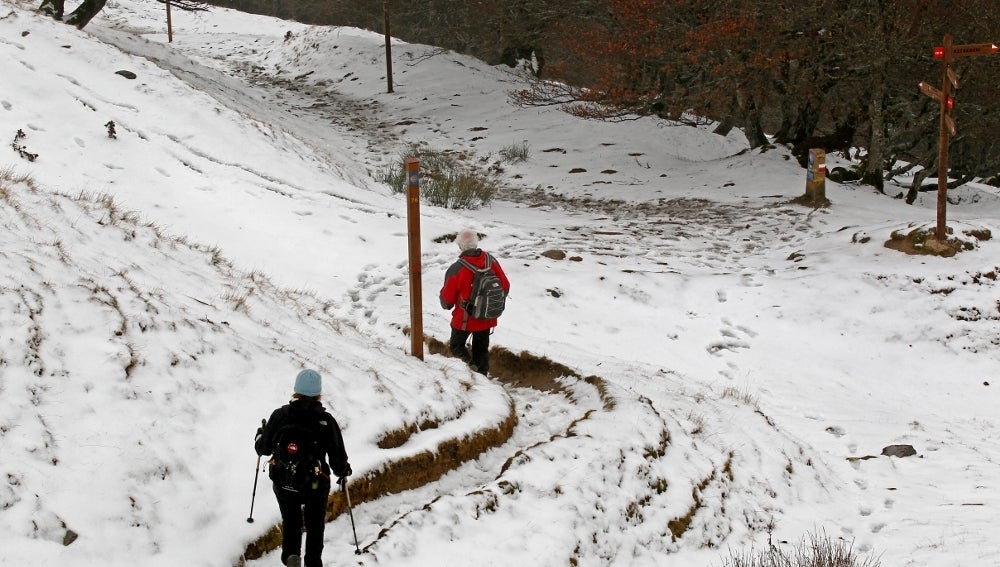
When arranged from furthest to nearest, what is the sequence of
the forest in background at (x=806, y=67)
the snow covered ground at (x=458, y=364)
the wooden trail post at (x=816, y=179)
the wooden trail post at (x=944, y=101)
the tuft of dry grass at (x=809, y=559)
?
1. the forest in background at (x=806, y=67)
2. the wooden trail post at (x=816, y=179)
3. the wooden trail post at (x=944, y=101)
4. the tuft of dry grass at (x=809, y=559)
5. the snow covered ground at (x=458, y=364)

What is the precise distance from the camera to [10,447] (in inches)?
156

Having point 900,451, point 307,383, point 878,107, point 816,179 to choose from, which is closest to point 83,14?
point 816,179

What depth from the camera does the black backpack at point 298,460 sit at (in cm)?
417

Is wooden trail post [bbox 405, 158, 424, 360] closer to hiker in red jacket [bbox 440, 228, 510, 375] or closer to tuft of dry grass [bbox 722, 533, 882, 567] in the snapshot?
hiker in red jacket [bbox 440, 228, 510, 375]

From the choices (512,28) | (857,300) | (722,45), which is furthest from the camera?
(512,28)

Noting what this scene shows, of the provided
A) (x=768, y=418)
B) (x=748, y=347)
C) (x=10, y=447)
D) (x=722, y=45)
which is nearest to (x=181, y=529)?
(x=10, y=447)

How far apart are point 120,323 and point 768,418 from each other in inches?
243

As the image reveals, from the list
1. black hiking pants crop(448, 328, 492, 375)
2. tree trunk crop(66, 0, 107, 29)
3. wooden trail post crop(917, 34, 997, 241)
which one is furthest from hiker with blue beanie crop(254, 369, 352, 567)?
tree trunk crop(66, 0, 107, 29)

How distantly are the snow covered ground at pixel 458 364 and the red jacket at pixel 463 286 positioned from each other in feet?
1.49

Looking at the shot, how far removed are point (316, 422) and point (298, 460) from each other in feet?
0.72

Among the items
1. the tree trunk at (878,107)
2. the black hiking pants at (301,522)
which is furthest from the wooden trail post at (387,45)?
the black hiking pants at (301,522)

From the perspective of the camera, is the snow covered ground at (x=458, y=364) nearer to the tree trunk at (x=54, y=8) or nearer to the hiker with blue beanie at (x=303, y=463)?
the hiker with blue beanie at (x=303, y=463)

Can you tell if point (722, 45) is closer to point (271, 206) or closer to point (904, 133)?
point (904, 133)

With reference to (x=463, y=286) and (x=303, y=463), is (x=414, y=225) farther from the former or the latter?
(x=303, y=463)
